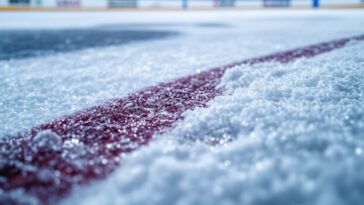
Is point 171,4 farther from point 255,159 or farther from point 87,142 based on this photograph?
point 255,159

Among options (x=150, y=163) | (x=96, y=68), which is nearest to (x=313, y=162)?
(x=150, y=163)

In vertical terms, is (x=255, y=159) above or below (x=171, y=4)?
below

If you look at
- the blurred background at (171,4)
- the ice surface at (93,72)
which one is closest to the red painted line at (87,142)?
the ice surface at (93,72)

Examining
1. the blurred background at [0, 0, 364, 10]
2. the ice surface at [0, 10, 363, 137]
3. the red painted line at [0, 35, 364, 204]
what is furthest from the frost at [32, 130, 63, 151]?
the blurred background at [0, 0, 364, 10]

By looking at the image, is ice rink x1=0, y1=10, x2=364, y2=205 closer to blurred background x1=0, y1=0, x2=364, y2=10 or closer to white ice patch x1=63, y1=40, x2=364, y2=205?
white ice patch x1=63, y1=40, x2=364, y2=205

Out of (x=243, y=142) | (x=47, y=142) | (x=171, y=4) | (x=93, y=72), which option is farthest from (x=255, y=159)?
(x=171, y=4)

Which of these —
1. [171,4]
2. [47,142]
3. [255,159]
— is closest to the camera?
[255,159]
